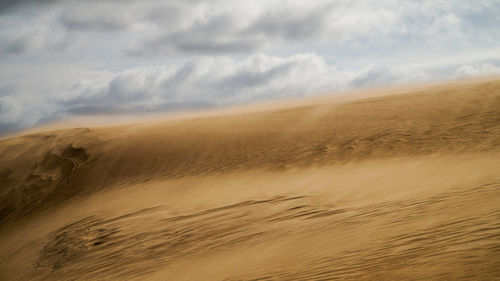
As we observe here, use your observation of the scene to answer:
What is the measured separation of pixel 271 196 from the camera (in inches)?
286

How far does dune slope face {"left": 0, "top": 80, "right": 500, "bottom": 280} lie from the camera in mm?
4422

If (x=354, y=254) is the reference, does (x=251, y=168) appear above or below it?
above

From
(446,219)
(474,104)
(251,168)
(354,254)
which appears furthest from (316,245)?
(474,104)

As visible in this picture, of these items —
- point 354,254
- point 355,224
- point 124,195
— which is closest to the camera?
point 354,254

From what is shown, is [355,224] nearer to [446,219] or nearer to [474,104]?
[446,219]

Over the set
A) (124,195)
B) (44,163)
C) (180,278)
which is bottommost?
(180,278)

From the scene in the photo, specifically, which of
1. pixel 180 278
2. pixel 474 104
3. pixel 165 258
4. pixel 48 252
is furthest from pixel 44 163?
pixel 474 104

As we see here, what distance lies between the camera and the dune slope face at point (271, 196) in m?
4.42

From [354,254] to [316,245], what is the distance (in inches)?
26.0

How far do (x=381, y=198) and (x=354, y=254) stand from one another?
203cm

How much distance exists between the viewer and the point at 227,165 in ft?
34.0

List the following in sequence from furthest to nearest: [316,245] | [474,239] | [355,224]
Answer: [355,224] < [316,245] < [474,239]

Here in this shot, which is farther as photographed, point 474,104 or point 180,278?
point 474,104

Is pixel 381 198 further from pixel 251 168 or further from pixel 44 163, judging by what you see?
pixel 44 163
